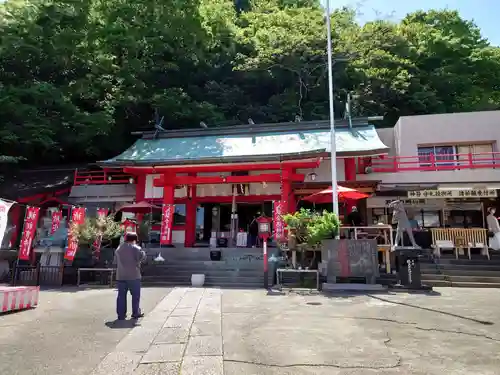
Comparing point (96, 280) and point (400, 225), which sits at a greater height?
point (400, 225)

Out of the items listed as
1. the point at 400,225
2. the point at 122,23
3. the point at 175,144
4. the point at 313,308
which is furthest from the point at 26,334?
the point at 122,23

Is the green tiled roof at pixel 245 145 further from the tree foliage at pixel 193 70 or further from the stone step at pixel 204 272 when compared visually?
the stone step at pixel 204 272

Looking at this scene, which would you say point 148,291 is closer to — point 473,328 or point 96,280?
point 96,280

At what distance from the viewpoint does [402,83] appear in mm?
23438

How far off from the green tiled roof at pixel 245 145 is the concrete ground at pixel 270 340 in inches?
330

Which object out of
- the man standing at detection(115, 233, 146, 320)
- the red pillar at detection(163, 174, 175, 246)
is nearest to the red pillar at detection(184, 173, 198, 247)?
the red pillar at detection(163, 174, 175, 246)

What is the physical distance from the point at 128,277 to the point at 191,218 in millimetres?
10443

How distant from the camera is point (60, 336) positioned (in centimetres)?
525

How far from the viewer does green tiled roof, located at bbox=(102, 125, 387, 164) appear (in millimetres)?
15156

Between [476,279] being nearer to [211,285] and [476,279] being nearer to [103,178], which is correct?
[211,285]

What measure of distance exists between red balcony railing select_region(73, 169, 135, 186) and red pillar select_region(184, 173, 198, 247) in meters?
3.28

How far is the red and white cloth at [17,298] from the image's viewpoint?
22.2 ft

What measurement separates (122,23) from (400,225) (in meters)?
20.8

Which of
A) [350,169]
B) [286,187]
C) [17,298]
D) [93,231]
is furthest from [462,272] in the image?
[93,231]
